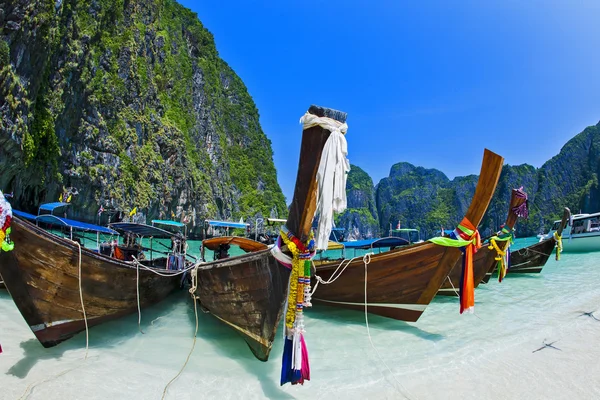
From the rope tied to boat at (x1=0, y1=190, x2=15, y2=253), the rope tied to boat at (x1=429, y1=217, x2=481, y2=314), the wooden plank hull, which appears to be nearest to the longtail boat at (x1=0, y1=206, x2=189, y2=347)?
the rope tied to boat at (x1=0, y1=190, x2=15, y2=253)

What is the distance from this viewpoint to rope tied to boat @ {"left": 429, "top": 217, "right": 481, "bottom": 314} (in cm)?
510

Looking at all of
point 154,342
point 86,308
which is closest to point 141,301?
point 154,342

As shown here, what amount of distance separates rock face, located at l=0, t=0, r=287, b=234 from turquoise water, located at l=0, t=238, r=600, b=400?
16.4 meters

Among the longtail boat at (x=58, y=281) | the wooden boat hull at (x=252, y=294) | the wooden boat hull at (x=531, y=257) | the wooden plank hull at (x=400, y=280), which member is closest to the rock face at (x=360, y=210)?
the wooden boat hull at (x=531, y=257)

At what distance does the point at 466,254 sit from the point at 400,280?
123cm

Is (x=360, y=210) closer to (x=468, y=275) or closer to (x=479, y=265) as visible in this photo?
(x=479, y=265)

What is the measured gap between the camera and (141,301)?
6.42m

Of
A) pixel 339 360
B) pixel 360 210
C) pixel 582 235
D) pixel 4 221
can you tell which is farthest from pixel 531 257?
pixel 360 210

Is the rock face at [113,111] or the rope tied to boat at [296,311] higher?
the rock face at [113,111]

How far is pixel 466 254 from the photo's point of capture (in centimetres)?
522

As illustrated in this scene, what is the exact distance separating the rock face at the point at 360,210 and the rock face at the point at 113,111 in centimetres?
8447

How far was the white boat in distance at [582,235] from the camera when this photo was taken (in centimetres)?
2616

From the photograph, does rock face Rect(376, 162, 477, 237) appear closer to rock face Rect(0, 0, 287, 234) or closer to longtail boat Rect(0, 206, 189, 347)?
rock face Rect(0, 0, 287, 234)

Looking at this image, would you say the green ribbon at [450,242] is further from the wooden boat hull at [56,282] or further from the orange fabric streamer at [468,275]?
the wooden boat hull at [56,282]
